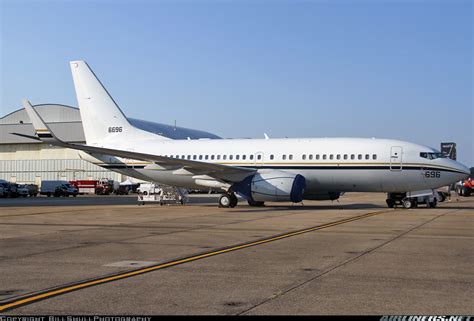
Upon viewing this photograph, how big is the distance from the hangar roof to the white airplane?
49.6m

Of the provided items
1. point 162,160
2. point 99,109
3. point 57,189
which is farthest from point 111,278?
point 57,189

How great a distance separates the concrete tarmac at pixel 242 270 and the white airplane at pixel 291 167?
1148 centimetres

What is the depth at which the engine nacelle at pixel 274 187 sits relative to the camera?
28.6 metres

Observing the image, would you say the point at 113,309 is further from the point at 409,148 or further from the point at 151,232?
the point at 409,148

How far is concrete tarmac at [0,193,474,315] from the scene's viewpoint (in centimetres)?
704

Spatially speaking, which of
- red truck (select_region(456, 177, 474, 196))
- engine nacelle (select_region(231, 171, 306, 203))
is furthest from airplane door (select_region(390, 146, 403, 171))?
red truck (select_region(456, 177, 474, 196))

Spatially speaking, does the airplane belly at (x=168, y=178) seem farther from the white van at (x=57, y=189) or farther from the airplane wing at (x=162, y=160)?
the white van at (x=57, y=189)

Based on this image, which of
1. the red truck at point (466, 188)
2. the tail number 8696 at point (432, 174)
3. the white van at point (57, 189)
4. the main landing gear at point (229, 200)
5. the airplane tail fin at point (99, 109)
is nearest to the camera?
Result: the tail number 8696 at point (432, 174)

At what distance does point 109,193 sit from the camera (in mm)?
71938

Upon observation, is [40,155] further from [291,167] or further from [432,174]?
[432,174]

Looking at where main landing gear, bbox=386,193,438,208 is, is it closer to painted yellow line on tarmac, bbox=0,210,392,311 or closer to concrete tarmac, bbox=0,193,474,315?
concrete tarmac, bbox=0,193,474,315

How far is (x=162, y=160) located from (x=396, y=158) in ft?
39.4

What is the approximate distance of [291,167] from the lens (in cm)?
3083

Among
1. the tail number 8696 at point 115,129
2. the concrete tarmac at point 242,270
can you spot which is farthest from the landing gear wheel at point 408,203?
the tail number 8696 at point 115,129
